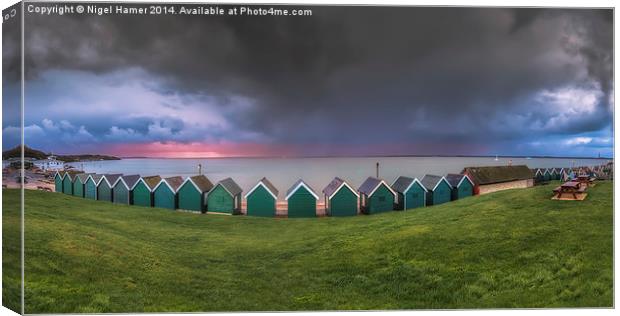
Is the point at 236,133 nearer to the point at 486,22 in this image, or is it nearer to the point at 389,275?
the point at 389,275

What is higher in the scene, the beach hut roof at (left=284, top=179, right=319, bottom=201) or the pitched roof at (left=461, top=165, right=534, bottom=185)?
the pitched roof at (left=461, top=165, right=534, bottom=185)

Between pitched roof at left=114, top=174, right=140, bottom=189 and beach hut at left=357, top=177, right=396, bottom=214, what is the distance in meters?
3.36

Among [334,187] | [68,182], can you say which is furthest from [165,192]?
[334,187]

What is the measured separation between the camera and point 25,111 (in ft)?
22.3

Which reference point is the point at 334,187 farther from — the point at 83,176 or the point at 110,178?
the point at 83,176

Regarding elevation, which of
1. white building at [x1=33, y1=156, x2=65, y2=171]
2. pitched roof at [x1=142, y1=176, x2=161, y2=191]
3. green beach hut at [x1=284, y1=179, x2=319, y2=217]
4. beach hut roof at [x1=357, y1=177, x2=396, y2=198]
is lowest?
green beach hut at [x1=284, y1=179, x2=319, y2=217]

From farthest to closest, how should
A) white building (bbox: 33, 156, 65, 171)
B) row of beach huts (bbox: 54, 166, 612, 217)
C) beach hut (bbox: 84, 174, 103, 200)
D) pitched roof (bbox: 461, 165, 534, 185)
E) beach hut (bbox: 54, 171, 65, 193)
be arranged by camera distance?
pitched roof (bbox: 461, 165, 534, 185), row of beach huts (bbox: 54, 166, 612, 217), beach hut (bbox: 84, 174, 103, 200), beach hut (bbox: 54, 171, 65, 193), white building (bbox: 33, 156, 65, 171)

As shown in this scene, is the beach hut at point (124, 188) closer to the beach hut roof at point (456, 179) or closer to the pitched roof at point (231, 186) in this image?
the pitched roof at point (231, 186)

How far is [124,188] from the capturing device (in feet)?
24.3

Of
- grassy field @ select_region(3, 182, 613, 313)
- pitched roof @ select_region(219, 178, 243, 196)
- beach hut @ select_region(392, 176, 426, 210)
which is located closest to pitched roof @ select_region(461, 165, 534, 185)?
grassy field @ select_region(3, 182, 613, 313)

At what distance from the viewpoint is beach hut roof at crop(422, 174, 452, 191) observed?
7.64 metres

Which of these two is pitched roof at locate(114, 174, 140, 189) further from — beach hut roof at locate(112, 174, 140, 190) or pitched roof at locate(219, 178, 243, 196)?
pitched roof at locate(219, 178, 243, 196)

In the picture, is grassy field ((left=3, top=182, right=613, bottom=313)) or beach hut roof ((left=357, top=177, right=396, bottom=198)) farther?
beach hut roof ((left=357, top=177, right=396, bottom=198))

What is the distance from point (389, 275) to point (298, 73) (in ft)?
10.7
